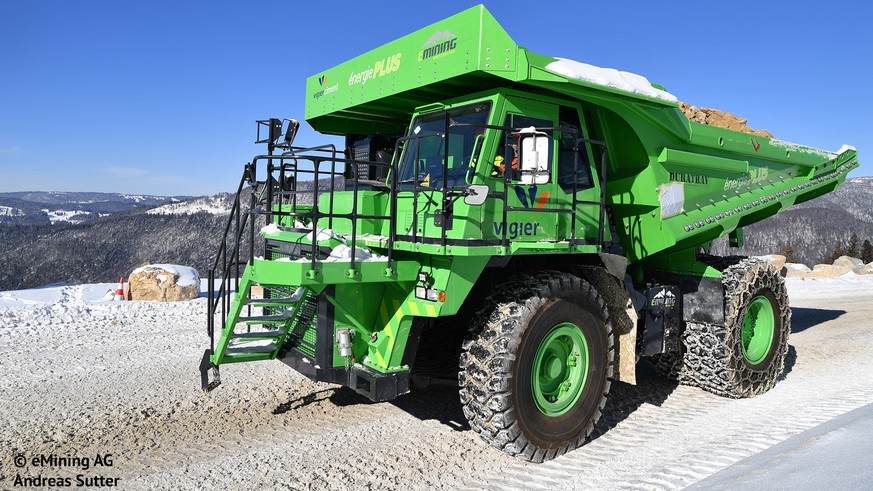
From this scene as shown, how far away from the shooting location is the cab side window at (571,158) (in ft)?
16.9

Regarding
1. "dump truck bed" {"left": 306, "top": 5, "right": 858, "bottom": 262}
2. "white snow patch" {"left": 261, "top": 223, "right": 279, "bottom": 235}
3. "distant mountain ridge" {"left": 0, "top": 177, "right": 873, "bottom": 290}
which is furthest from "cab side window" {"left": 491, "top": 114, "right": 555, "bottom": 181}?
"distant mountain ridge" {"left": 0, "top": 177, "right": 873, "bottom": 290}

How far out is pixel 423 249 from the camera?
441 cm

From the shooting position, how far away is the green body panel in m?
4.48

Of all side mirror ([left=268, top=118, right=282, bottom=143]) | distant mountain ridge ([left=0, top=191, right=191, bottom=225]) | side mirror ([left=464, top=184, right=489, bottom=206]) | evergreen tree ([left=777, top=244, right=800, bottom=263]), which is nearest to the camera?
side mirror ([left=464, top=184, right=489, bottom=206])

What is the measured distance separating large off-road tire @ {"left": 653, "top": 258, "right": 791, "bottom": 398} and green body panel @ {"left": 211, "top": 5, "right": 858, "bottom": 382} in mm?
522

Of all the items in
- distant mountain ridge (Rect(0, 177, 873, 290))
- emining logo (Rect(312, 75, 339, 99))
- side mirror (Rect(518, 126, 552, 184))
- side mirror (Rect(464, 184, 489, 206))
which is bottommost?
distant mountain ridge (Rect(0, 177, 873, 290))

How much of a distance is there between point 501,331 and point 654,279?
3225 millimetres

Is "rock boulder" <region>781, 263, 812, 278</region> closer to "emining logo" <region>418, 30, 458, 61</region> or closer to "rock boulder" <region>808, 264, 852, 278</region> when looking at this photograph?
"rock boulder" <region>808, 264, 852, 278</region>

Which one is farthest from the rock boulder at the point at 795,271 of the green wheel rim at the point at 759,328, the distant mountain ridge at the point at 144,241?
the distant mountain ridge at the point at 144,241

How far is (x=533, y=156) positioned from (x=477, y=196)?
20.3 inches

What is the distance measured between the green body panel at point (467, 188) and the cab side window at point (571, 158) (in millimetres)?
21

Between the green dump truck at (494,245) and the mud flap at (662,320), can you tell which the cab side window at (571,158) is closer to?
the green dump truck at (494,245)

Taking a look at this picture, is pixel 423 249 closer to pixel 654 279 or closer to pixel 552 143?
pixel 552 143

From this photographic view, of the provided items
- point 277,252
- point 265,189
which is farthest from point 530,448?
point 265,189
